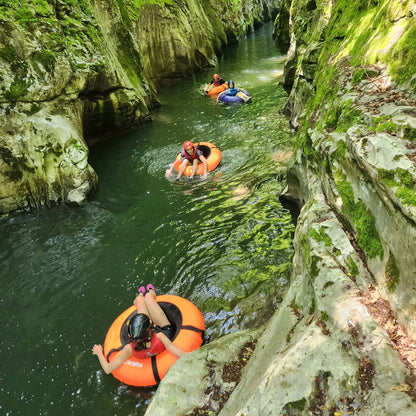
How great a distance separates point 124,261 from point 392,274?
17.1 feet

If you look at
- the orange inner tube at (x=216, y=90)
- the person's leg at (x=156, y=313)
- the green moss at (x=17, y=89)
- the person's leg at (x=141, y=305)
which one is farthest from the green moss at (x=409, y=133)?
the orange inner tube at (x=216, y=90)

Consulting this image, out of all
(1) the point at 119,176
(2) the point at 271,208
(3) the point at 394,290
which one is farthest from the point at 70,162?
(3) the point at 394,290

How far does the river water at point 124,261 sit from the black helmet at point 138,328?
0.81 meters

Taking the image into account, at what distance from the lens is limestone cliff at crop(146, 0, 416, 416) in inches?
91.1

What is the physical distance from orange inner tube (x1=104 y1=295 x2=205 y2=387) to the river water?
0.81 feet

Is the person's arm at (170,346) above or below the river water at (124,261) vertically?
above

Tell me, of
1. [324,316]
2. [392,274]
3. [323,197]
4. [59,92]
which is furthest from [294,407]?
[59,92]

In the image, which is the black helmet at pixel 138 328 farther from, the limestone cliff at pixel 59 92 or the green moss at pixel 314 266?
the limestone cliff at pixel 59 92

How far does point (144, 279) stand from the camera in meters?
6.23

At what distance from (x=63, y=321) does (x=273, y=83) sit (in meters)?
16.3

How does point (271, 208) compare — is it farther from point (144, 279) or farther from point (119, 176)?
point (119, 176)

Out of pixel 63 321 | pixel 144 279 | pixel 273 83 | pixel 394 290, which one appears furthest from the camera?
pixel 273 83

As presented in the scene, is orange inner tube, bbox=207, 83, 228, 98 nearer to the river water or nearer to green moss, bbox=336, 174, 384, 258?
the river water

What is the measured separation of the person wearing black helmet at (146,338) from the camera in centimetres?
436
